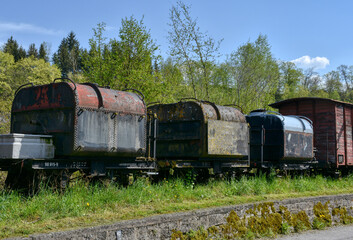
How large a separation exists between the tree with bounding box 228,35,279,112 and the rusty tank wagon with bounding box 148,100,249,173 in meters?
16.3

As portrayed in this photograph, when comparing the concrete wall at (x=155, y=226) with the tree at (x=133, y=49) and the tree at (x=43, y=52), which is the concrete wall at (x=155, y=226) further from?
the tree at (x=43, y=52)

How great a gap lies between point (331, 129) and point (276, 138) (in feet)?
12.5

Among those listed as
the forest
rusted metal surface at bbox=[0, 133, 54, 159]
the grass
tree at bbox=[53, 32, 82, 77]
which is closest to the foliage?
the forest

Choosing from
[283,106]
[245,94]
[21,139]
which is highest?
[245,94]

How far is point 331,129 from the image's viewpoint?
53.3 ft

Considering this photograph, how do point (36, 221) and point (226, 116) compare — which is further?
point (226, 116)

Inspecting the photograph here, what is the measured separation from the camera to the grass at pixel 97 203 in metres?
5.64

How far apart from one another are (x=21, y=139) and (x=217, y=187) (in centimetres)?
505

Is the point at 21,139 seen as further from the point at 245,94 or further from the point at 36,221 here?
the point at 245,94

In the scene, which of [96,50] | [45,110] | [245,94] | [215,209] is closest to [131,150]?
[45,110]

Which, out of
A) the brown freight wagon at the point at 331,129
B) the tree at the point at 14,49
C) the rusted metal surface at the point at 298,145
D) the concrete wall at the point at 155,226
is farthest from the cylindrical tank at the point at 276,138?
the tree at the point at 14,49

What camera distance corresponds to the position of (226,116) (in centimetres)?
1163

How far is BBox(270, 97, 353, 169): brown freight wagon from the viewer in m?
16.0

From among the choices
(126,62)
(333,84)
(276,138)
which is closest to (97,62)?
(126,62)
